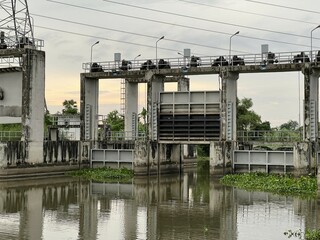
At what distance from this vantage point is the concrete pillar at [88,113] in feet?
173

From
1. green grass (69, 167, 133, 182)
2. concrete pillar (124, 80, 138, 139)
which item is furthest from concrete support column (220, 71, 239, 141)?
concrete pillar (124, 80, 138, 139)

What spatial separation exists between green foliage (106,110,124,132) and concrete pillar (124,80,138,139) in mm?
20219

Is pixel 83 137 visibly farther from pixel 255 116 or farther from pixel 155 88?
pixel 255 116

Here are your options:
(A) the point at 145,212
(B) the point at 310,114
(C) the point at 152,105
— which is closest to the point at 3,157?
(C) the point at 152,105

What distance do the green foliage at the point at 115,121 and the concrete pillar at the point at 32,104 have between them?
103 ft

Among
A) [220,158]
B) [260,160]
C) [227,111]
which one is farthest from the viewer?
[227,111]

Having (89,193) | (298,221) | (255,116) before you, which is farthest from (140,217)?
(255,116)

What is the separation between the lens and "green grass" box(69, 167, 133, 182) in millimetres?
45938

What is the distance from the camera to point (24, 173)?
4516cm

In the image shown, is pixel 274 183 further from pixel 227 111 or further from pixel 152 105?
pixel 152 105

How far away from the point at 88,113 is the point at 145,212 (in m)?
26.1

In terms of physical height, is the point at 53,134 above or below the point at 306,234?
above

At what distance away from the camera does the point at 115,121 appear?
82625mm

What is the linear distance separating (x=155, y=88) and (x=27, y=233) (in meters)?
29.6
